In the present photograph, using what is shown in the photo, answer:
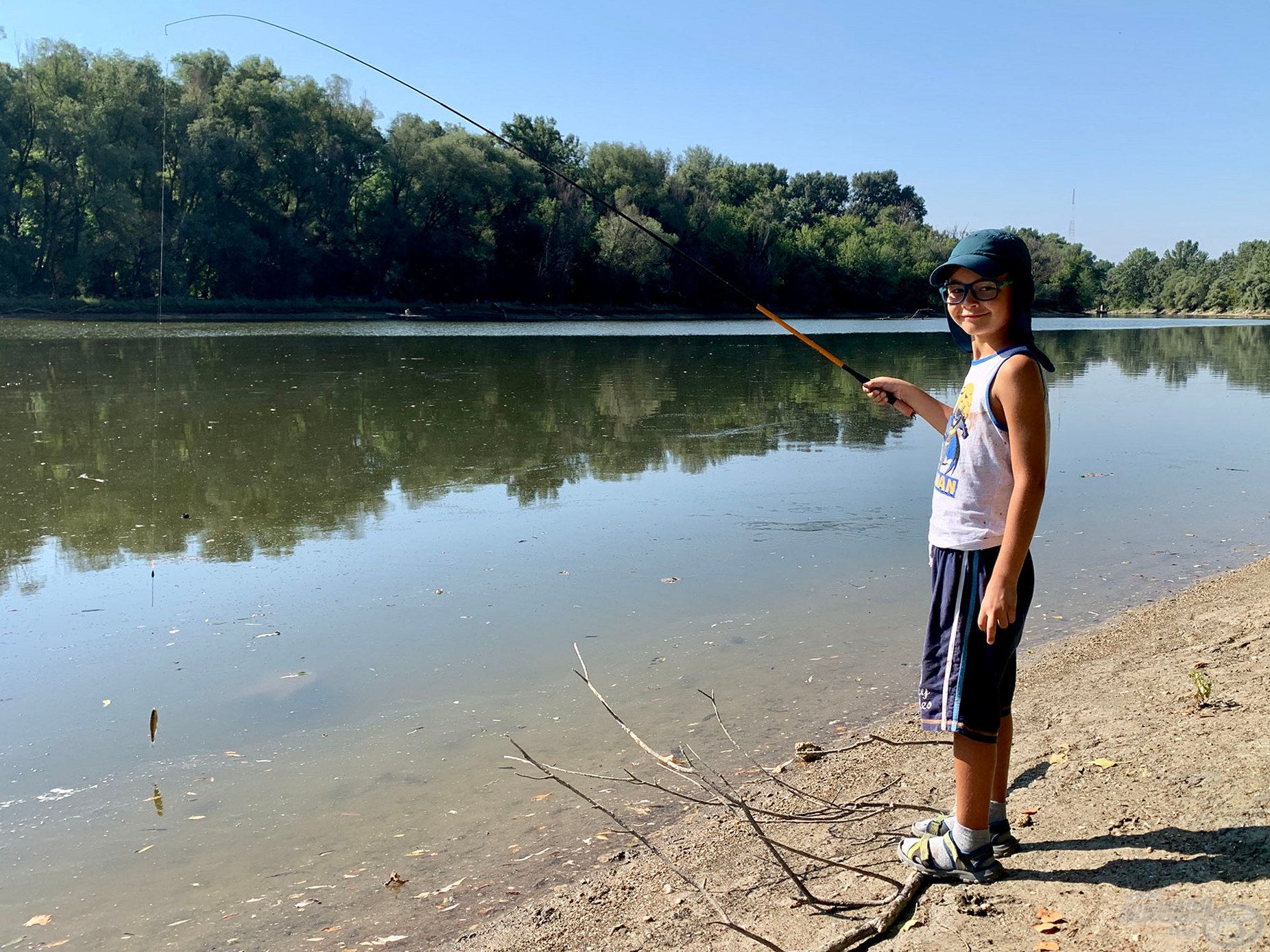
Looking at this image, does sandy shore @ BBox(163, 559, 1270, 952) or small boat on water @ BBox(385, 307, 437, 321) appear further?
small boat on water @ BBox(385, 307, 437, 321)

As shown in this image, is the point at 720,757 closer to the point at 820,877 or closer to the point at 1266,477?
the point at 820,877

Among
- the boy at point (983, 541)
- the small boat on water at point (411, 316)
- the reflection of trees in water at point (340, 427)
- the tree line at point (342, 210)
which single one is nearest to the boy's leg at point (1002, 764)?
the boy at point (983, 541)

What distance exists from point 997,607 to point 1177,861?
816 mm

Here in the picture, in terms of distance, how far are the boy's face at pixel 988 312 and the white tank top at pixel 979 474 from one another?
6 centimetres

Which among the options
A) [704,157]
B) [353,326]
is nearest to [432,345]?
[353,326]

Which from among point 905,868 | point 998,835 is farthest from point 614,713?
point 998,835

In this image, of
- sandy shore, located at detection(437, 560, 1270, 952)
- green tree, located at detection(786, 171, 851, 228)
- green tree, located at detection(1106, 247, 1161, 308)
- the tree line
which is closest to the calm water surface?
sandy shore, located at detection(437, 560, 1270, 952)

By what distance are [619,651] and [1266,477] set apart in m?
8.42

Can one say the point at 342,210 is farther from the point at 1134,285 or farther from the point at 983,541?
the point at 1134,285

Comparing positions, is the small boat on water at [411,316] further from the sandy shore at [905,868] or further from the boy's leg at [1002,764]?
the boy's leg at [1002,764]

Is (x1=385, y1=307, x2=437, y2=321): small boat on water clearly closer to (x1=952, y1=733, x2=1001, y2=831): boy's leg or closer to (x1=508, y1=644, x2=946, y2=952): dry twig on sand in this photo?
(x1=508, y1=644, x2=946, y2=952): dry twig on sand

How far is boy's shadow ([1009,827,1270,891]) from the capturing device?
259cm

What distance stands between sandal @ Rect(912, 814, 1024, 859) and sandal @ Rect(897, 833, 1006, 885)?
0.06 metres

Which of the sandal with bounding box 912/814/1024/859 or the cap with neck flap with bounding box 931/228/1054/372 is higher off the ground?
the cap with neck flap with bounding box 931/228/1054/372
